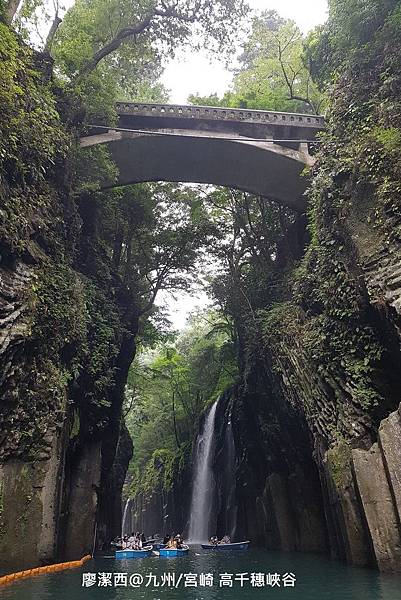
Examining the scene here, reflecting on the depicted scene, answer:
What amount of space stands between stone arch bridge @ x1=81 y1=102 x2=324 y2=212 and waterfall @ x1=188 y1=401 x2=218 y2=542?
40.6 ft

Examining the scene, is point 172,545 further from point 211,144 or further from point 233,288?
point 211,144

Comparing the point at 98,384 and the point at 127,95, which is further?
the point at 127,95

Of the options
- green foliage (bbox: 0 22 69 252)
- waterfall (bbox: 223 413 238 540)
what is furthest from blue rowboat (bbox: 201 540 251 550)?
green foliage (bbox: 0 22 69 252)

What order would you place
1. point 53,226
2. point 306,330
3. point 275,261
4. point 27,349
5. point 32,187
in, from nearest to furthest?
1. point 27,349
2. point 32,187
3. point 53,226
4. point 306,330
5. point 275,261

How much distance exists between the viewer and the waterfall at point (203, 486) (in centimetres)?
2394

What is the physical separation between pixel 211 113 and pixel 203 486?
690 inches

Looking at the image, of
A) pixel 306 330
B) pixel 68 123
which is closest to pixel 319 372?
pixel 306 330

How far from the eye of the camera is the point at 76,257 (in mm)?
14430

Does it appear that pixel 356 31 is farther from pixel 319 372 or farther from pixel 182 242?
pixel 182 242

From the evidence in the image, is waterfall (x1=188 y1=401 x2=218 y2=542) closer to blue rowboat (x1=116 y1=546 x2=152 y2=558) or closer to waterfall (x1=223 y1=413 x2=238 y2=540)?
waterfall (x1=223 y1=413 x2=238 y2=540)

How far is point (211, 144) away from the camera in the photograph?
49.7 feet

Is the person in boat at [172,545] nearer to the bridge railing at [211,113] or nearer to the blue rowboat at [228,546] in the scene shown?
the blue rowboat at [228,546]

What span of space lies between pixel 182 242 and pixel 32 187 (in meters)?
9.27

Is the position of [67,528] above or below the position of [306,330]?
below
